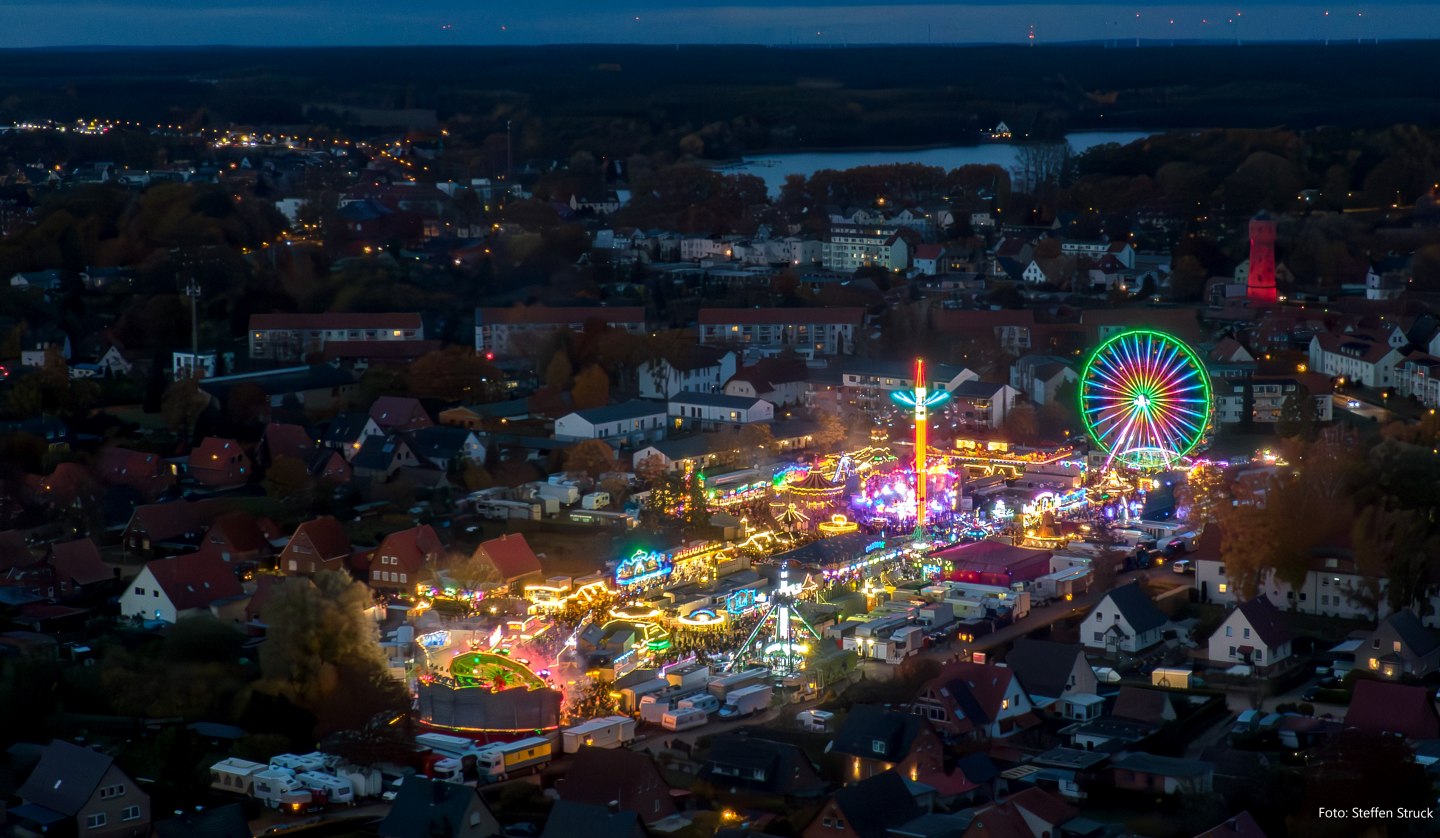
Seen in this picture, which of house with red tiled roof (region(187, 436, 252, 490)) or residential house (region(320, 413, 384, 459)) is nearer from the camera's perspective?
house with red tiled roof (region(187, 436, 252, 490))

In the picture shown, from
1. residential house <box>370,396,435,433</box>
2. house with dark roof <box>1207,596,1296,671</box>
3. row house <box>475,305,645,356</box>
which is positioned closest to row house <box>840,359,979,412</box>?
row house <box>475,305,645,356</box>

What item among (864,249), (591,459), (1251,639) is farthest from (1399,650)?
(864,249)

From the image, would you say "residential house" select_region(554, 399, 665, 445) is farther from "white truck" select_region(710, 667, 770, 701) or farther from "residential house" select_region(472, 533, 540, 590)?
"white truck" select_region(710, 667, 770, 701)

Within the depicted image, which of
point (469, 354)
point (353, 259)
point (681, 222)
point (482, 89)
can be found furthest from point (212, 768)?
point (482, 89)

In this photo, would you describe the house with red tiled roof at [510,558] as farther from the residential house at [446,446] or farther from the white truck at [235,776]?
the white truck at [235,776]

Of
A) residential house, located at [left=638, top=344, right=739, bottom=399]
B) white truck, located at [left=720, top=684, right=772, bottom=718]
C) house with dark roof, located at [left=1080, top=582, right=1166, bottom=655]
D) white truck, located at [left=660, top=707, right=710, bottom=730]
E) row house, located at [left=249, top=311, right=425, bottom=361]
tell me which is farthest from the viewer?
row house, located at [left=249, top=311, right=425, bottom=361]

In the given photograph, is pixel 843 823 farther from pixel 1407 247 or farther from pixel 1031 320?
pixel 1407 247
